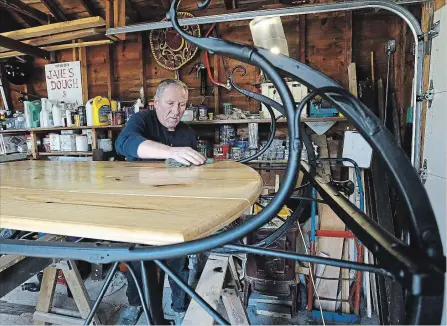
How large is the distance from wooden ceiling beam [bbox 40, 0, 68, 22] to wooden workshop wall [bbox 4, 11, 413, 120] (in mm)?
491

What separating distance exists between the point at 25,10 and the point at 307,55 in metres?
3.13

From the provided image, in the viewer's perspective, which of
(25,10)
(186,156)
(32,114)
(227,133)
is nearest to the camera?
(186,156)

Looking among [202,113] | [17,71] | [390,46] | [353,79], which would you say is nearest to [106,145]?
[202,113]

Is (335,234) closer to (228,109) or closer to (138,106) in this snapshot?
(228,109)

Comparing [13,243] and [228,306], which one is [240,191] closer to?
[13,243]

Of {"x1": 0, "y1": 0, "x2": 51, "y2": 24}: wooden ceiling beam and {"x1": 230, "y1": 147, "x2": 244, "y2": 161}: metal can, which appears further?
{"x1": 0, "y1": 0, "x2": 51, "y2": 24}: wooden ceiling beam

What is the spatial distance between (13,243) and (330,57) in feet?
9.72

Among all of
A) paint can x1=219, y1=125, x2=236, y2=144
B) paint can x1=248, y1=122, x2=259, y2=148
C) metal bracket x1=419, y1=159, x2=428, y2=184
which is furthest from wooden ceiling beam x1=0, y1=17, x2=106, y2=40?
metal bracket x1=419, y1=159, x2=428, y2=184

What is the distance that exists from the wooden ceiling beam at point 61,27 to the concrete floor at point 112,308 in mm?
2415

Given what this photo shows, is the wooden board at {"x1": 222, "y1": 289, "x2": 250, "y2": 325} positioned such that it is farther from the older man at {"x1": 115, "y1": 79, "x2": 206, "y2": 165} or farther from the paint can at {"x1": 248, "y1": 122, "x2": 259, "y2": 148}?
the paint can at {"x1": 248, "y1": 122, "x2": 259, "y2": 148}

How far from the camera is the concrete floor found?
2.18 metres

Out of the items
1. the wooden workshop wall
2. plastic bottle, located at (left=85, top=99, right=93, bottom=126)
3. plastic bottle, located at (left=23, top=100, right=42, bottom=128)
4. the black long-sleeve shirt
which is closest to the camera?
the black long-sleeve shirt

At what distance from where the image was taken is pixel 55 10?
11.0 feet

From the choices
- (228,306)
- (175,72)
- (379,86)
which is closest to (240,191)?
(228,306)
